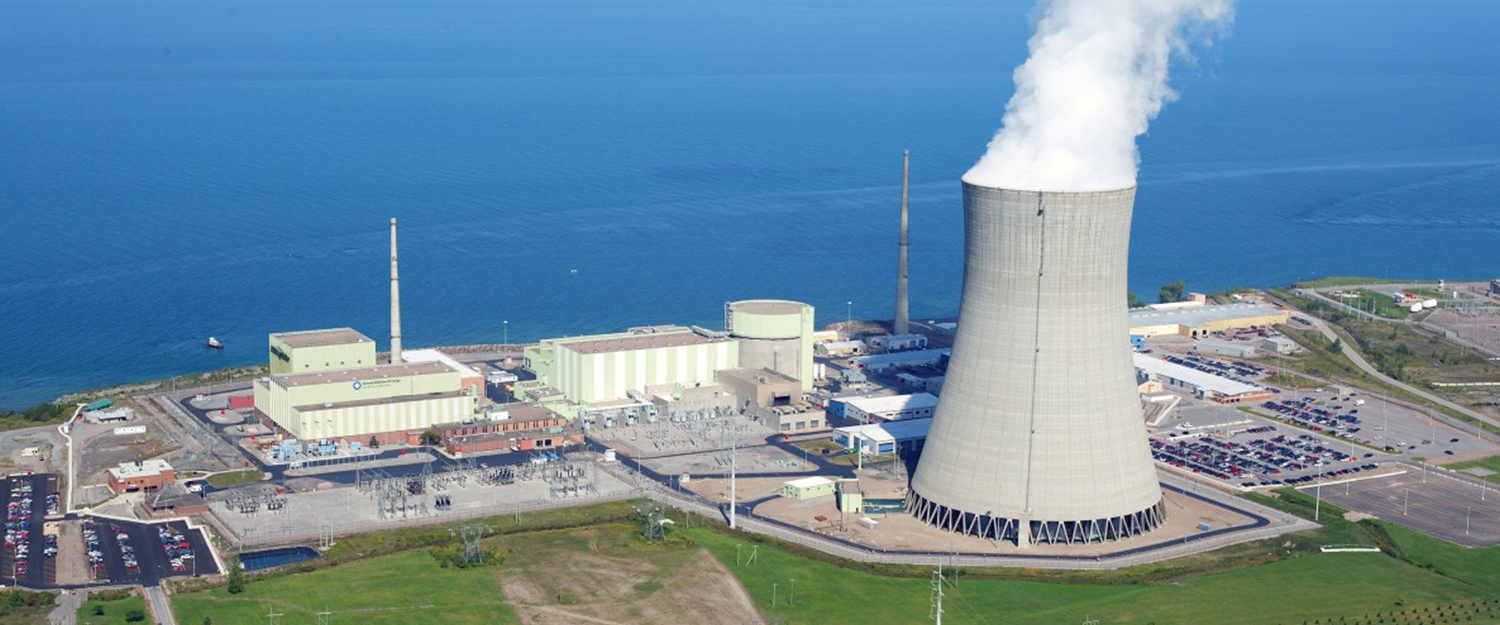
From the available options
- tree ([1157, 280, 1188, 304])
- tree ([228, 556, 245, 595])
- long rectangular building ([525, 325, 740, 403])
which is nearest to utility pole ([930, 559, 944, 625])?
tree ([228, 556, 245, 595])

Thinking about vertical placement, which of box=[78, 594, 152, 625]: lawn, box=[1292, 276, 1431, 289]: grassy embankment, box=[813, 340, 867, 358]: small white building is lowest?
box=[78, 594, 152, 625]: lawn

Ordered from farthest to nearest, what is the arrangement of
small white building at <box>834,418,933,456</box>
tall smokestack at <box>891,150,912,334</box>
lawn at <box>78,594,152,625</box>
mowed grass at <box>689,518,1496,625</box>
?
tall smokestack at <box>891,150,912,334</box> → small white building at <box>834,418,933,456</box> → mowed grass at <box>689,518,1496,625</box> → lawn at <box>78,594,152,625</box>

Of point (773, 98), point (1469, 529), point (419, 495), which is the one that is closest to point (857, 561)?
point (419, 495)

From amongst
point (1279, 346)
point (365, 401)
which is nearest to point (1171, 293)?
point (1279, 346)

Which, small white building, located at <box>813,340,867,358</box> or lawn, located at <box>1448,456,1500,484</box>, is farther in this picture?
small white building, located at <box>813,340,867,358</box>

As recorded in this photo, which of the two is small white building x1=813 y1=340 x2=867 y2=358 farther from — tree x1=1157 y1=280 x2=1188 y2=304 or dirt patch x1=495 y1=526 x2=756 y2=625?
dirt patch x1=495 y1=526 x2=756 y2=625

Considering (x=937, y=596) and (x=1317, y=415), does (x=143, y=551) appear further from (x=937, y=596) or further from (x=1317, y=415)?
(x=1317, y=415)

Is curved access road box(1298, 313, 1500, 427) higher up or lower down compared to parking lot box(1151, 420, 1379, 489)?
higher up
